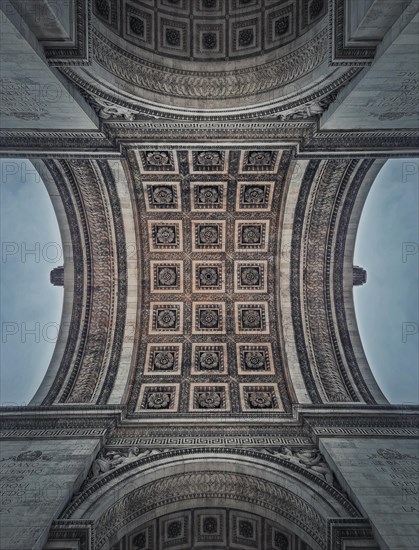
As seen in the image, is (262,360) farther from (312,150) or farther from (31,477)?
(31,477)

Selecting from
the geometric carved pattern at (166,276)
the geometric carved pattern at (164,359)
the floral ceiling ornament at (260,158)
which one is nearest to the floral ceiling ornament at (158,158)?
the floral ceiling ornament at (260,158)

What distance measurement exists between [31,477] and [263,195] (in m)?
11.1

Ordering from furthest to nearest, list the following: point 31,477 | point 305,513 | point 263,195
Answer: point 263,195, point 305,513, point 31,477

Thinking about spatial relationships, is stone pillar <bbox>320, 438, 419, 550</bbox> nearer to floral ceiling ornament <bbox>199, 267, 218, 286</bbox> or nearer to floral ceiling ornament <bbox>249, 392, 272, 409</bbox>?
Result: floral ceiling ornament <bbox>249, 392, 272, 409</bbox>

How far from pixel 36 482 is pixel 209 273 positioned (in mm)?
9890

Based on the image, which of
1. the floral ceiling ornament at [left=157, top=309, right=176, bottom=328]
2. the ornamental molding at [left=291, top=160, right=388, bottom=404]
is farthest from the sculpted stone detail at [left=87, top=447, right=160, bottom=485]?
the floral ceiling ornament at [left=157, top=309, right=176, bottom=328]

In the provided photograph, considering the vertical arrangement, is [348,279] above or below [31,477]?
above

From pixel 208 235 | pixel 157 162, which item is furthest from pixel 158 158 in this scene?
pixel 208 235

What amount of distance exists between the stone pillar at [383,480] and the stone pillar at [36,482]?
5.53m

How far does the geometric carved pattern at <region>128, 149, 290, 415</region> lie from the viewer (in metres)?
15.9

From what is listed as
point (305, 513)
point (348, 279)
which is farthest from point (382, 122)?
point (305, 513)

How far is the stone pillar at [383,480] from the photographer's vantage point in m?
8.44

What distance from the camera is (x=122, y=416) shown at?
13.1 m

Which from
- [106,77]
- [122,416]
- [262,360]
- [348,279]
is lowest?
[122,416]
